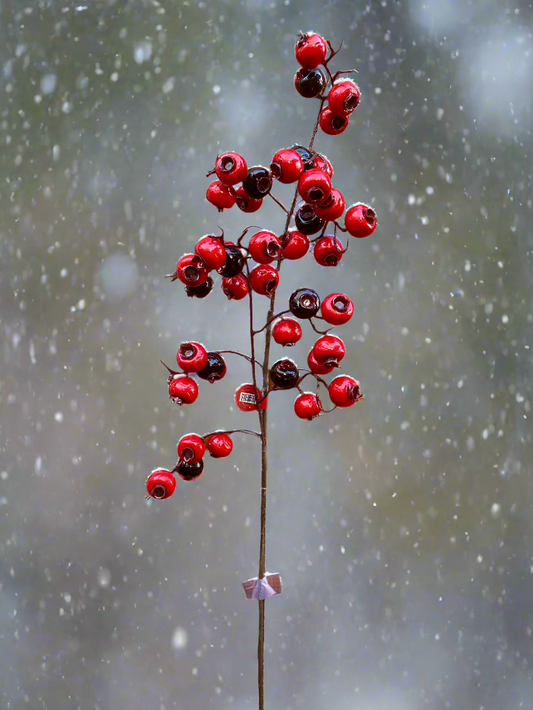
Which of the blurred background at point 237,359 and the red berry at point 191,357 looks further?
the blurred background at point 237,359

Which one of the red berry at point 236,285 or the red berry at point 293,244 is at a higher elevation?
the red berry at point 293,244

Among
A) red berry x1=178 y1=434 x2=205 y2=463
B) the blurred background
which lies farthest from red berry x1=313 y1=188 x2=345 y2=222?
the blurred background

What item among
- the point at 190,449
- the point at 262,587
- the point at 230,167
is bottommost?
the point at 262,587

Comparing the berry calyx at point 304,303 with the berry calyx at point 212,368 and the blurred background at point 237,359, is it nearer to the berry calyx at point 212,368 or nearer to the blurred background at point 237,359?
the berry calyx at point 212,368

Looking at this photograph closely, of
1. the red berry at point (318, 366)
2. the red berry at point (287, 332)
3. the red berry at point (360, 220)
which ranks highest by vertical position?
the red berry at point (360, 220)

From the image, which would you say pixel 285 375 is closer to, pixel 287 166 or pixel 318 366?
pixel 318 366

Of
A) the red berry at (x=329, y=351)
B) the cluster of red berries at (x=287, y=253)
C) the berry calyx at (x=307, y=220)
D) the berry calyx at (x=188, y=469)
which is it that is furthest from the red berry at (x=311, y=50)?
the berry calyx at (x=188, y=469)

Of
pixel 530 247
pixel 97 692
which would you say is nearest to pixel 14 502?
pixel 97 692

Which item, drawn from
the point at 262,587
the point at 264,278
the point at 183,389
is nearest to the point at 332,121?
the point at 264,278

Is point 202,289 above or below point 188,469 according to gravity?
above
